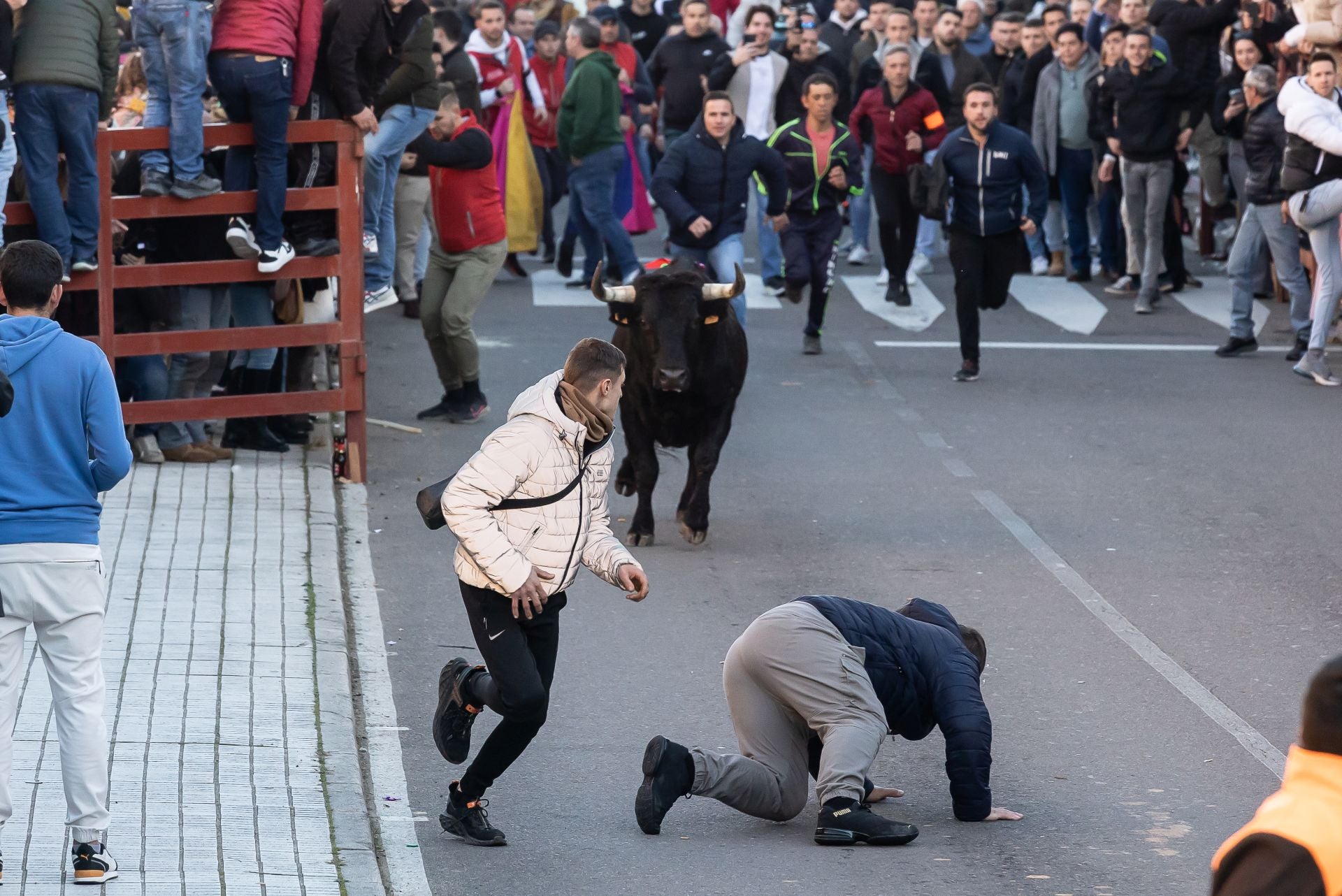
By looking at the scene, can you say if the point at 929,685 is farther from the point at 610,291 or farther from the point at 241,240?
the point at 241,240

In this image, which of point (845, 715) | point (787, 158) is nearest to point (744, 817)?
point (845, 715)

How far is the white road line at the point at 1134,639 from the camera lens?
704 cm

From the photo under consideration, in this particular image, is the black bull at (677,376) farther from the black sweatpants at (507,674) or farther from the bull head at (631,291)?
the black sweatpants at (507,674)

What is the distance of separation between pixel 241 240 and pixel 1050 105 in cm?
1061

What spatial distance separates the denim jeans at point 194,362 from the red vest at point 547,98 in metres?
7.61

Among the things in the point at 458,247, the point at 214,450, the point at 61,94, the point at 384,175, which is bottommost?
the point at 214,450

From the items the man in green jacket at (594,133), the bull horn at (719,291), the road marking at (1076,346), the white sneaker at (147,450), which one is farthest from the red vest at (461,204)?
the road marking at (1076,346)

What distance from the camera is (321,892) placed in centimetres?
554

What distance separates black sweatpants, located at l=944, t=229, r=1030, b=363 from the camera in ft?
47.6

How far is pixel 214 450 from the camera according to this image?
11.5 meters

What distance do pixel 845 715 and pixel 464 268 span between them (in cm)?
728

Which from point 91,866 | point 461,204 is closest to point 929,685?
point 91,866

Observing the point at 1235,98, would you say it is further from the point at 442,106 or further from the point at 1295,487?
the point at 442,106

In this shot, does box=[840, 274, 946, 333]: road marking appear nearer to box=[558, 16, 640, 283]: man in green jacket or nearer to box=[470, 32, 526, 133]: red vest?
box=[558, 16, 640, 283]: man in green jacket
